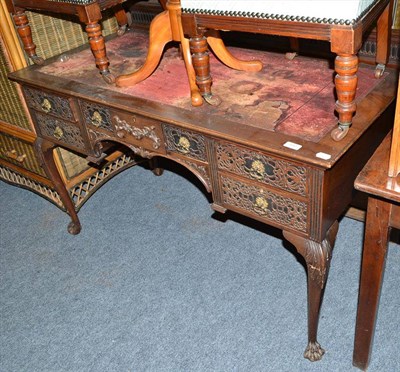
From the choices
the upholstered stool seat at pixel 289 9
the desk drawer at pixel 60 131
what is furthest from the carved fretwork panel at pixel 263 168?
the desk drawer at pixel 60 131

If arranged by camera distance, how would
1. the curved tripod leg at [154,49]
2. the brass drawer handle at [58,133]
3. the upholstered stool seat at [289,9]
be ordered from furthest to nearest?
1. the brass drawer handle at [58,133]
2. the curved tripod leg at [154,49]
3. the upholstered stool seat at [289,9]

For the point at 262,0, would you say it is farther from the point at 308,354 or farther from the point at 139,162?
the point at 139,162

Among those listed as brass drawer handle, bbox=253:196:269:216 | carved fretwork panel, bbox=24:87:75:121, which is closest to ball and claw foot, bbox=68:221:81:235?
carved fretwork panel, bbox=24:87:75:121

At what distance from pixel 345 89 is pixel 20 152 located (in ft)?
5.93

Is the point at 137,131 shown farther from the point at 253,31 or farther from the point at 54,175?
the point at 54,175

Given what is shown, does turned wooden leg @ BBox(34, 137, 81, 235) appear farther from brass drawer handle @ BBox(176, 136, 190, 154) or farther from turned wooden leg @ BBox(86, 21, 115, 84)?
brass drawer handle @ BBox(176, 136, 190, 154)

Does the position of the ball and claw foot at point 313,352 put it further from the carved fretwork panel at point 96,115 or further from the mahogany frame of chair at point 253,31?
the carved fretwork panel at point 96,115

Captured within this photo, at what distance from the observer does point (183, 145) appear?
1.73 m

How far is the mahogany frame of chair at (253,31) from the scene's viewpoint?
1326mm

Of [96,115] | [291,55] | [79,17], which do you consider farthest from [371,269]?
[79,17]

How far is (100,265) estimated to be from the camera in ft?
8.00

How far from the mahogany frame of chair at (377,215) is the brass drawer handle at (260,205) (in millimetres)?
322

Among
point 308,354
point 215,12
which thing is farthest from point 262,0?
point 308,354

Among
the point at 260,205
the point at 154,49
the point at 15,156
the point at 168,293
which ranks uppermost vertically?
the point at 154,49
